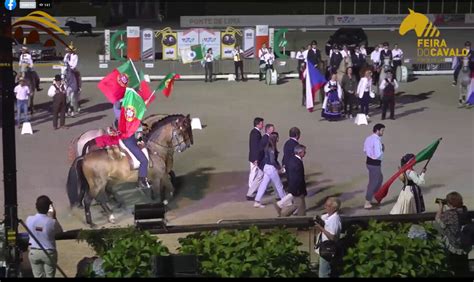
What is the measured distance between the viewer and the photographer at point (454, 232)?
12.4 metres

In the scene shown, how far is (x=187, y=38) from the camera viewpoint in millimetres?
36062

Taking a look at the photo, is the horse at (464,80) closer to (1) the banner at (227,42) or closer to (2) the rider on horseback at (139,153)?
(1) the banner at (227,42)

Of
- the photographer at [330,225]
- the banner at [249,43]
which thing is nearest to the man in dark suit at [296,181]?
the photographer at [330,225]

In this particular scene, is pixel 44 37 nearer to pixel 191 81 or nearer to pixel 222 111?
pixel 191 81

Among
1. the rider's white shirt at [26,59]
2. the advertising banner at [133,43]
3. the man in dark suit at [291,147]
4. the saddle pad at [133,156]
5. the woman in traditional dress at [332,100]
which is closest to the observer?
the man in dark suit at [291,147]

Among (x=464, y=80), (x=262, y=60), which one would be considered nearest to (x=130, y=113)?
(x=464, y=80)

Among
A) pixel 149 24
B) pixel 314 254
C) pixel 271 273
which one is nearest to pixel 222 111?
pixel 314 254

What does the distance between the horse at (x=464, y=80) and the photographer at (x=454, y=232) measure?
1719 cm

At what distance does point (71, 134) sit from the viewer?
26.2 metres

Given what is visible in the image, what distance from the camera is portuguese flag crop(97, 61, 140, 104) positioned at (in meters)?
19.7

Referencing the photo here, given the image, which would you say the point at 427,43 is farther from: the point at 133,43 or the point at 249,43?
the point at 133,43

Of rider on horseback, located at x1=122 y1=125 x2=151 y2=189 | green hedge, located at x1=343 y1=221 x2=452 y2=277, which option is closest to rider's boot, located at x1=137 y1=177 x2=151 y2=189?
rider on horseback, located at x1=122 y1=125 x2=151 y2=189

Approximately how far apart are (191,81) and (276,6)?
71.9 feet

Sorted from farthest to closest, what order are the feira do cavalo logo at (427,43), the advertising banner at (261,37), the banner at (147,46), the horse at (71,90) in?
the advertising banner at (261,37), the banner at (147,46), the feira do cavalo logo at (427,43), the horse at (71,90)
